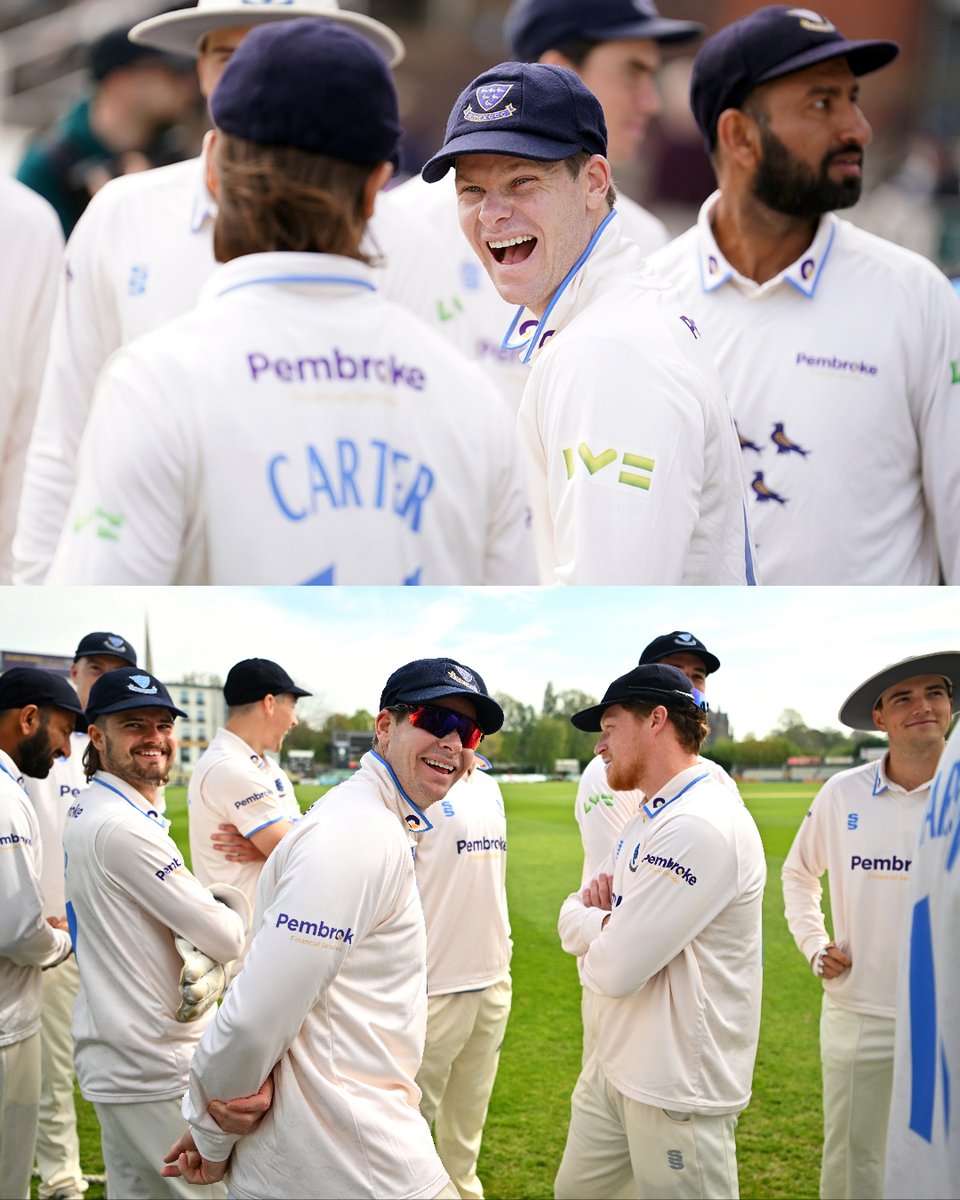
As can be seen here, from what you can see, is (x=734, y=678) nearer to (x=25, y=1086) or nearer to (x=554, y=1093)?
(x=554, y=1093)

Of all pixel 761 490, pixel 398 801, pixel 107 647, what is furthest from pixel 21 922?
pixel 761 490

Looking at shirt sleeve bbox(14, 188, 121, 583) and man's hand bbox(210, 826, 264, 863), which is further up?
shirt sleeve bbox(14, 188, 121, 583)

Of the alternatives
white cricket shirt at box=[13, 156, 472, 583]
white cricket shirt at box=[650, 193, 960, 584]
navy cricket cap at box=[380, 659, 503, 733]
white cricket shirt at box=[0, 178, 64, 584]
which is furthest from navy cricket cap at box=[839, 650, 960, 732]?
white cricket shirt at box=[0, 178, 64, 584]

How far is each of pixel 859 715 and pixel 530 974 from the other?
31.9 inches

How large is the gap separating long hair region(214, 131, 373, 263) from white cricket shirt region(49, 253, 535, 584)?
5 centimetres

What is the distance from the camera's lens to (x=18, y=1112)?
3.25 metres

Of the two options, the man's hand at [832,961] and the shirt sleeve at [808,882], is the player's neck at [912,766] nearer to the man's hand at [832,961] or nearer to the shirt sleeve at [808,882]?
the shirt sleeve at [808,882]

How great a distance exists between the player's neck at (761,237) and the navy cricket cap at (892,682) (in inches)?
56.9

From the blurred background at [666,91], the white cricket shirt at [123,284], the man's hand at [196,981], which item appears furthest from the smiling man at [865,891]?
the blurred background at [666,91]

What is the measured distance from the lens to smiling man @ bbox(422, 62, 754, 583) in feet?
9.02

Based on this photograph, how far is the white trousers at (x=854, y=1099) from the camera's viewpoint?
3119 mm

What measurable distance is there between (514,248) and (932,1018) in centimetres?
155

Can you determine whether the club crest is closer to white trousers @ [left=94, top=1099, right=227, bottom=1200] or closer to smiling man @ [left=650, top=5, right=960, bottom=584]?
smiling man @ [left=650, top=5, right=960, bottom=584]

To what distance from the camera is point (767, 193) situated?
4.18m
